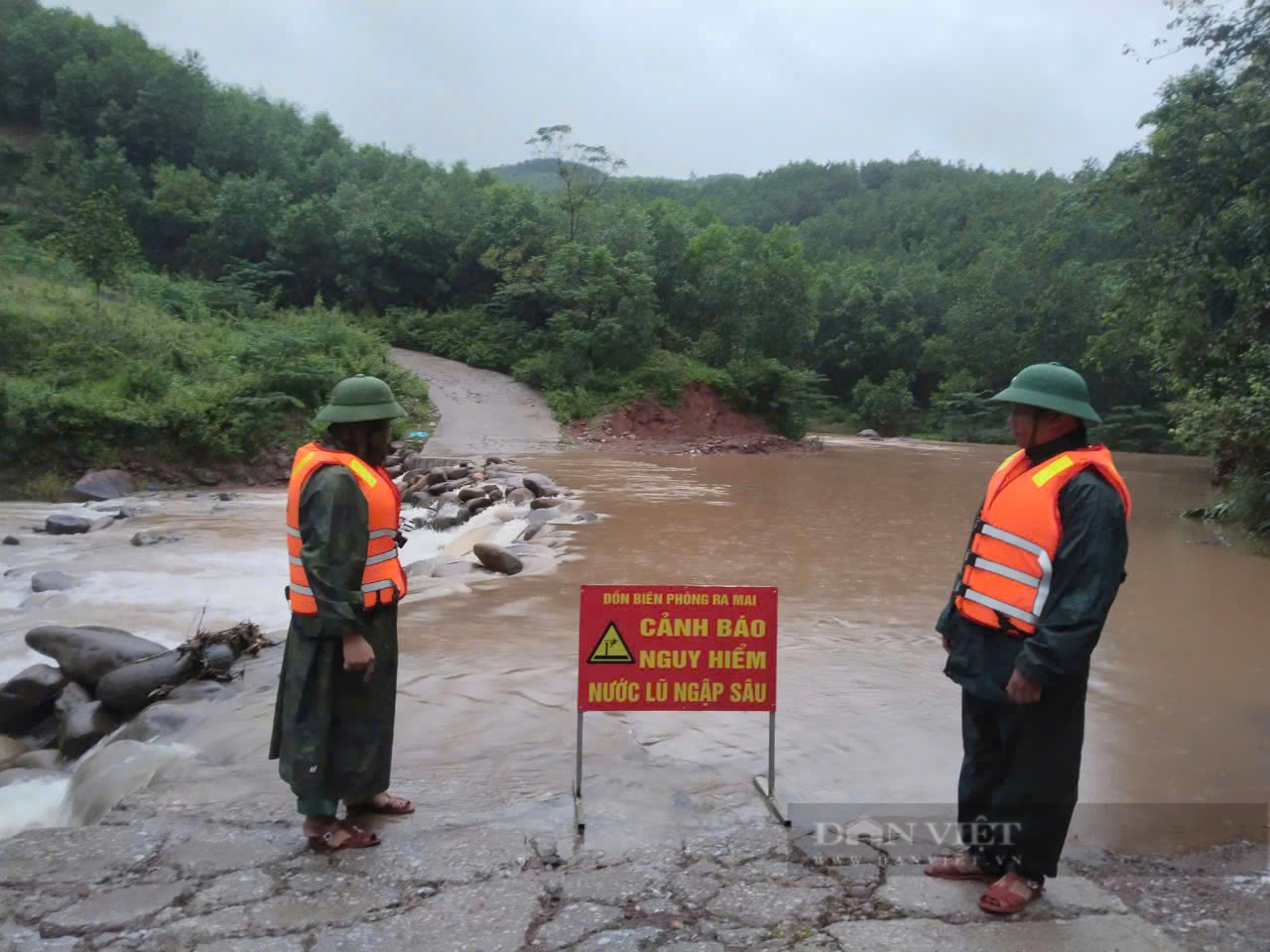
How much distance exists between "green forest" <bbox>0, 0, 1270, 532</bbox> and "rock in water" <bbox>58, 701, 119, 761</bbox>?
1250 centimetres

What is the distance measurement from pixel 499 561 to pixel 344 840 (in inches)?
233

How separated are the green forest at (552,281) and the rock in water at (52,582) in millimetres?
8589

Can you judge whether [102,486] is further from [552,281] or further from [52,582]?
[552,281]

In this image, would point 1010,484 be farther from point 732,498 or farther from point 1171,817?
point 732,498

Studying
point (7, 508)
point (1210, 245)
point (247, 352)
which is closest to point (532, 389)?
point (247, 352)

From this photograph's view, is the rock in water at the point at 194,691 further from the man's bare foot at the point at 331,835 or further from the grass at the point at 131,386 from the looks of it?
the grass at the point at 131,386

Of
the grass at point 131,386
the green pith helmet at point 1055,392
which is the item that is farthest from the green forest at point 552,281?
the green pith helmet at point 1055,392

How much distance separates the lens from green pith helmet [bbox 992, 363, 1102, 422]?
3.11 m

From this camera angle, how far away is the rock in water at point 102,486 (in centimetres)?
1631

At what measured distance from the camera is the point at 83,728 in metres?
5.38

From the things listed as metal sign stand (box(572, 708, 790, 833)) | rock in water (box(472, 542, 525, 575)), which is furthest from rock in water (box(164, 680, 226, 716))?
rock in water (box(472, 542, 525, 575))

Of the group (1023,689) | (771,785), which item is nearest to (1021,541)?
(1023,689)

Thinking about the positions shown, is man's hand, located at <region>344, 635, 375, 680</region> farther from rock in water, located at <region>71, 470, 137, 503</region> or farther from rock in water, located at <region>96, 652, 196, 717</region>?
rock in water, located at <region>71, 470, 137, 503</region>

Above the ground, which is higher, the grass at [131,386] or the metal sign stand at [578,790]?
the grass at [131,386]
